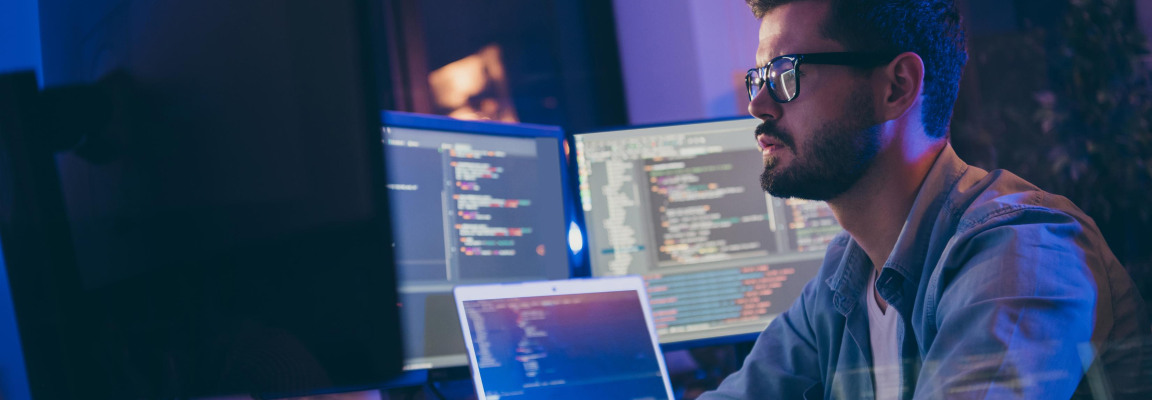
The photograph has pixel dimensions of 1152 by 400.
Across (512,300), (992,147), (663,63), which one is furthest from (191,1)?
A: (992,147)

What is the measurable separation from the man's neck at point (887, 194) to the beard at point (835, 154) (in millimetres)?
14

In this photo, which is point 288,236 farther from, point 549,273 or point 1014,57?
point 1014,57

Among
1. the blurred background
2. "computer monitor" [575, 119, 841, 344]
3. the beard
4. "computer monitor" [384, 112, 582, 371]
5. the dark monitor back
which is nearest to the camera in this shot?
the dark monitor back

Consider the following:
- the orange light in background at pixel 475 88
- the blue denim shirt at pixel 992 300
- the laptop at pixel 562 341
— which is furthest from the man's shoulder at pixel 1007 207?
the orange light in background at pixel 475 88

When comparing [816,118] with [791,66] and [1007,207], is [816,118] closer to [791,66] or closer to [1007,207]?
[791,66]

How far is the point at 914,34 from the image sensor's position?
0.94m

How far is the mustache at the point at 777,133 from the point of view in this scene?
Answer: 39.3 inches

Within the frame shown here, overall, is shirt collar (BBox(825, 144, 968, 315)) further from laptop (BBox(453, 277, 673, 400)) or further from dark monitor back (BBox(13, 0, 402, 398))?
dark monitor back (BBox(13, 0, 402, 398))

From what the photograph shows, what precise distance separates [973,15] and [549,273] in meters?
2.16

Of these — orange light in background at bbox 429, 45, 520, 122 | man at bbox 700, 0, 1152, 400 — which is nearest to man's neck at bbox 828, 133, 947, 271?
man at bbox 700, 0, 1152, 400

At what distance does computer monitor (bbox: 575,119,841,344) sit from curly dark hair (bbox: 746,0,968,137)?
413 millimetres

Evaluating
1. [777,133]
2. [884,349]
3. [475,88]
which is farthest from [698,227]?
[475,88]

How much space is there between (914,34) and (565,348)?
62 cm

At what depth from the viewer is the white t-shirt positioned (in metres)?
0.88
